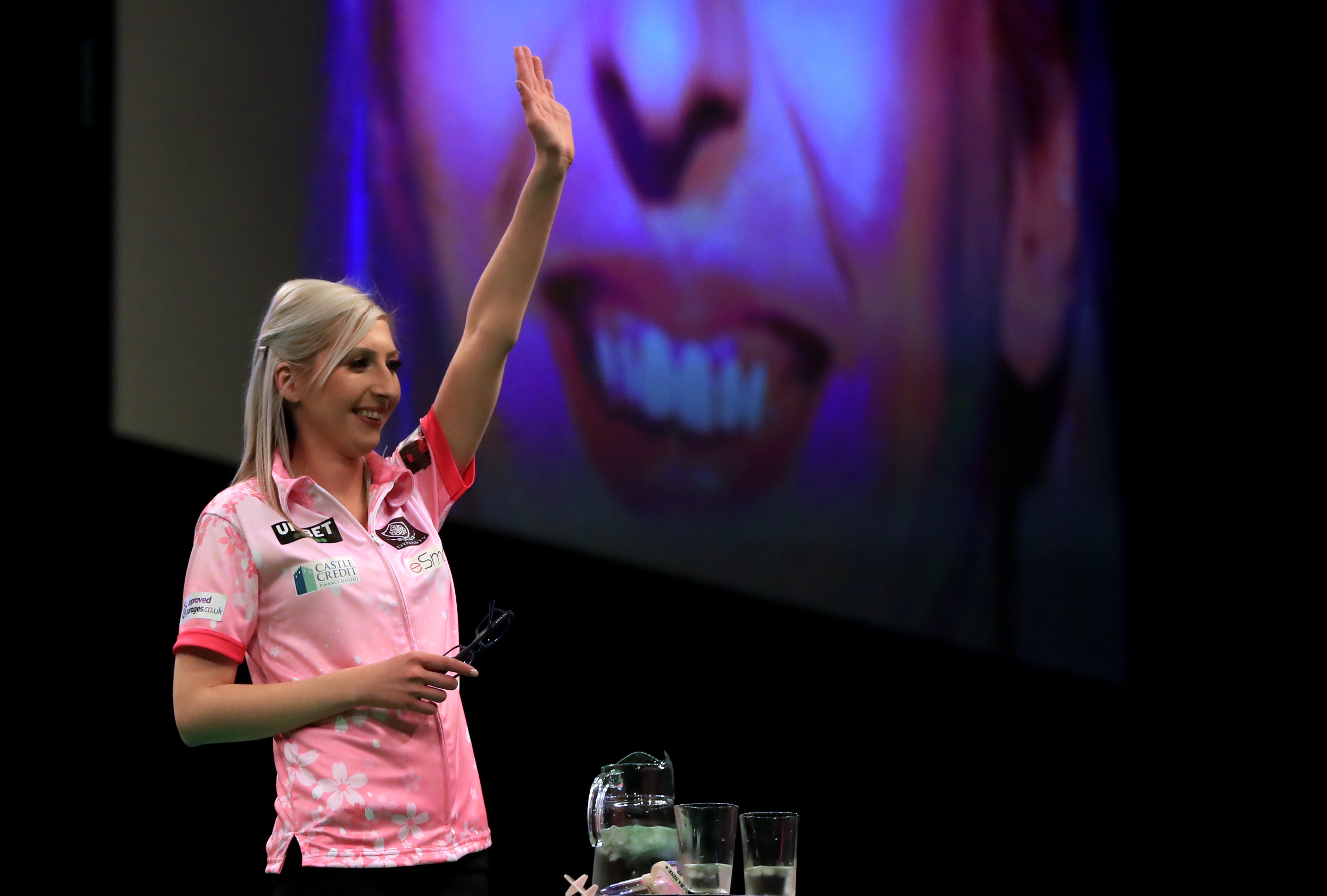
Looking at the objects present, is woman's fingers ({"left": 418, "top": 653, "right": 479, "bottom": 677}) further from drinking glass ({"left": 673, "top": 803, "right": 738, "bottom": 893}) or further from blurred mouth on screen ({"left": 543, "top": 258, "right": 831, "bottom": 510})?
blurred mouth on screen ({"left": 543, "top": 258, "right": 831, "bottom": 510})

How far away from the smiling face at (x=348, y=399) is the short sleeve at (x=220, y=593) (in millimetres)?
177

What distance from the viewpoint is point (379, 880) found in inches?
57.4

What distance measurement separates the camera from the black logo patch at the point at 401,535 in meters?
1.61

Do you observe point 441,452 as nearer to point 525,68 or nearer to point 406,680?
point 406,680

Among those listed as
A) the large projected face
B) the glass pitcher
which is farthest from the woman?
the large projected face

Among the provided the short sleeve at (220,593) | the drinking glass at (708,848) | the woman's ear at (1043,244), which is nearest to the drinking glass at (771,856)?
the drinking glass at (708,848)

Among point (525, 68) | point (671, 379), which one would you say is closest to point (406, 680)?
point (525, 68)

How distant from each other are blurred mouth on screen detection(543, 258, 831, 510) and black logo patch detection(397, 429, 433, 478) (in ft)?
5.24

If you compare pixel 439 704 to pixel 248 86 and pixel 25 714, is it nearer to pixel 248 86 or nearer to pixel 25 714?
pixel 25 714

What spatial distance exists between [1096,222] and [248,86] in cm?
224

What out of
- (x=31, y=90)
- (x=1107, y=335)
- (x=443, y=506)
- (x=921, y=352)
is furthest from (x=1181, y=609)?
(x=31, y=90)

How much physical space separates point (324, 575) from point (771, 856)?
598mm

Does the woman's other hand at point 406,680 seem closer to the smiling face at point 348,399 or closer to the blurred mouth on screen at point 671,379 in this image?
the smiling face at point 348,399

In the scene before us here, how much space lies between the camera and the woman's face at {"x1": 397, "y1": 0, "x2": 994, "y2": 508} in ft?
10.9
